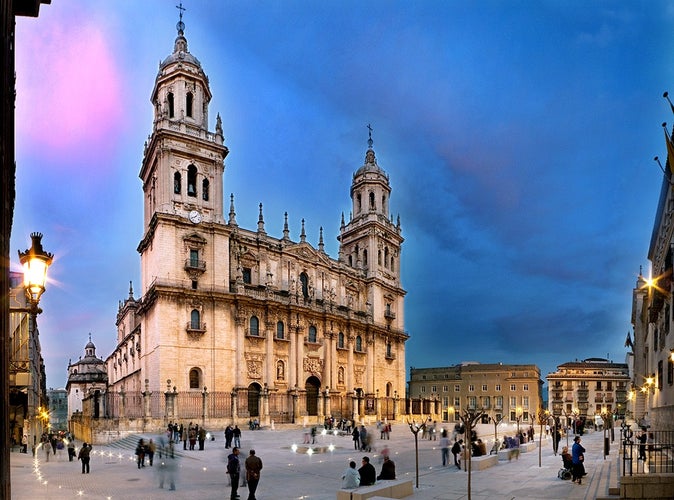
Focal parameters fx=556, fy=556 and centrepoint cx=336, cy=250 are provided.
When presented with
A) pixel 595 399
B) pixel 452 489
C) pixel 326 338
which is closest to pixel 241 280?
pixel 326 338

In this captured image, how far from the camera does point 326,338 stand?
5534cm

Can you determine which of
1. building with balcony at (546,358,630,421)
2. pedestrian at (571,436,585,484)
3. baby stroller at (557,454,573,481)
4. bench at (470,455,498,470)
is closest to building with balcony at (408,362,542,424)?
building with balcony at (546,358,630,421)

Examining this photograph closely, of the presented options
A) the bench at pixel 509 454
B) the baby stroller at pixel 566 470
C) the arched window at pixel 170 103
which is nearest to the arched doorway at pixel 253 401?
the arched window at pixel 170 103

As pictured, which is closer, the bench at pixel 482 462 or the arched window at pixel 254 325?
the bench at pixel 482 462

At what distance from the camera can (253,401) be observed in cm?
4741

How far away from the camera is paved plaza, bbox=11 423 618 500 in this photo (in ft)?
52.2

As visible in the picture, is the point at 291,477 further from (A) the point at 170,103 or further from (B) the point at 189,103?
(A) the point at 170,103

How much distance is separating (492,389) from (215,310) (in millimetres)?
57689

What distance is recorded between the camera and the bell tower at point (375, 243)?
6444 centimetres

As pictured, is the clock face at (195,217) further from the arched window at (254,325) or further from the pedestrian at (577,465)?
the pedestrian at (577,465)

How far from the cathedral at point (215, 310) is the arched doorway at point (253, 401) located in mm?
85

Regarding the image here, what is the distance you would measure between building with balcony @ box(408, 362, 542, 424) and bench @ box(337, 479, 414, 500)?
241 ft

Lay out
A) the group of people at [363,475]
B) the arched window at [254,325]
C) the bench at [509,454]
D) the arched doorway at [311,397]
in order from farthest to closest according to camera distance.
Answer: the arched doorway at [311,397]
the arched window at [254,325]
the bench at [509,454]
the group of people at [363,475]

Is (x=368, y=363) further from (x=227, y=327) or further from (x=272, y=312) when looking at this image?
(x=227, y=327)
